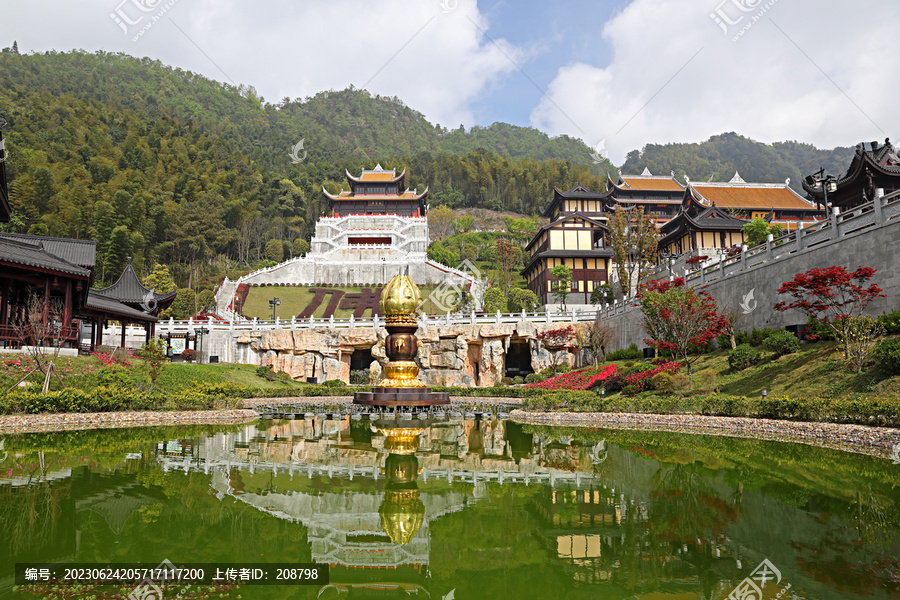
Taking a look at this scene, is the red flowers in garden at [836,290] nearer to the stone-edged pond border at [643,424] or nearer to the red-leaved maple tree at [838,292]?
the red-leaved maple tree at [838,292]

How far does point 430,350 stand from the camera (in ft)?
111

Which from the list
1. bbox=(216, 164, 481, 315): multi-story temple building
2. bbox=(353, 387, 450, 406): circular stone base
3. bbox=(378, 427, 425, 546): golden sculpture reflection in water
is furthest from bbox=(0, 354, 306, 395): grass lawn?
bbox=(216, 164, 481, 315): multi-story temple building

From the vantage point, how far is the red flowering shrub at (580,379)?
955 inches

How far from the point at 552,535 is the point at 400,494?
2.34 metres

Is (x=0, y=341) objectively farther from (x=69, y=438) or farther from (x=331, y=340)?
(x=331, y=340)

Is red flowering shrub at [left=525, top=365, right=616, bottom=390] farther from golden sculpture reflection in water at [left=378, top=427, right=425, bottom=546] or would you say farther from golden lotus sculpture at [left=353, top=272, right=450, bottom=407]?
golden sculpture reflection in water at [left=378, top=427, right=425, bottom=546]

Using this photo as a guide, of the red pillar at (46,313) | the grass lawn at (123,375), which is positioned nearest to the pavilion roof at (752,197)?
the grass lawn at (123,375)

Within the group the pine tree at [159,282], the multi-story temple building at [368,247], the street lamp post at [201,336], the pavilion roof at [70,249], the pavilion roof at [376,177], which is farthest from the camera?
the pavilion roof at [376,177]

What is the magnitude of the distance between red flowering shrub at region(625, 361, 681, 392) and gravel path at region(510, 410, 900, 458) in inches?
170

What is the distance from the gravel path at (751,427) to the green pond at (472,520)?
3.05 feet

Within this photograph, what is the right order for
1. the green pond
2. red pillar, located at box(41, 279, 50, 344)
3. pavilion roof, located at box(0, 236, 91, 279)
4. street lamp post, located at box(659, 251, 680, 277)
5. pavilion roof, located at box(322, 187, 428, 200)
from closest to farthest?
1. the green pond
2. red pillar, located at box(41, 279, 50, 344)
3. pavilion roof, located at box(0, 236, 91, 279)
4. street lamp post, located at box(659, 251, 680, 277)
5. pavilion roof, located at box(322, 187, 428, 200)

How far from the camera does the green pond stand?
444 centimetres

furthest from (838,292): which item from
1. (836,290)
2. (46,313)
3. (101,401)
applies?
(46,313)

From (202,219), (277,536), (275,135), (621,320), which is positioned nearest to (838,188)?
(621,320)
